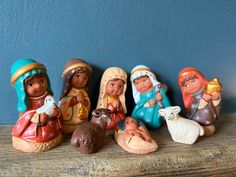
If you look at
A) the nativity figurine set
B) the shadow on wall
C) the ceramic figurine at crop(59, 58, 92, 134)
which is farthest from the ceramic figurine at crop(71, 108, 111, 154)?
the shadow on wall

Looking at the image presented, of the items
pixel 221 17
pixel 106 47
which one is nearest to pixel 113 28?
pixel 106 47

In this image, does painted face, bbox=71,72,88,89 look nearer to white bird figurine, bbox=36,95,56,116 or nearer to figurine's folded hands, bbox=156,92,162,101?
white bird figurine, bbox=36,95,56,116

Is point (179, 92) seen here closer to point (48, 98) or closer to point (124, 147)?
point (124, 147)

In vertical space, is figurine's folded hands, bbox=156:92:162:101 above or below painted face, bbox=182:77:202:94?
below

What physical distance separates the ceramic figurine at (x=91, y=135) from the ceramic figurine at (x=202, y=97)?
32cm

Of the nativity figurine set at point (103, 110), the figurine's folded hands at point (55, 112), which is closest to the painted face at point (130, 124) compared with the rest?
the nativity figurine set at point (103, 110)

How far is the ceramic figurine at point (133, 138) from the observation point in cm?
82

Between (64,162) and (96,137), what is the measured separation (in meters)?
0.11

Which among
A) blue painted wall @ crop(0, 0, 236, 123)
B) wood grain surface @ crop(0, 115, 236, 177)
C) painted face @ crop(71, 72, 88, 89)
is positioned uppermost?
blue painted wall @ crop(0, 0, 236, 123)

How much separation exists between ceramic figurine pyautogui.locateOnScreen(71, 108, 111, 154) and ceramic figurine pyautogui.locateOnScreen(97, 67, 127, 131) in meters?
0.09

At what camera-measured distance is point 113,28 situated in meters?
1.02

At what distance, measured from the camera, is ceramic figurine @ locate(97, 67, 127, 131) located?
950 millimetres

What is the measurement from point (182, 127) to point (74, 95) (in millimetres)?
373

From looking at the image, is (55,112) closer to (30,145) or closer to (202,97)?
(30,145)
